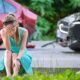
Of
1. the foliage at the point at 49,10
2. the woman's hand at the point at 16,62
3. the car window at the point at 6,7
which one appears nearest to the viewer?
the woman's hand at the point at 16,62

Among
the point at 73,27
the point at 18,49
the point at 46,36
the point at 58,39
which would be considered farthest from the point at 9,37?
the point at 46,36

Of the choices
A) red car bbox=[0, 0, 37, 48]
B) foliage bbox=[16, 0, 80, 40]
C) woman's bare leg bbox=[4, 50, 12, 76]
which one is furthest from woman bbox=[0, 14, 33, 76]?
foliage bbox=[16, 0, 80, 40]

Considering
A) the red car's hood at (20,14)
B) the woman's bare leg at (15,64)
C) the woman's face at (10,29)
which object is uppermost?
the woman's face at (10,29)

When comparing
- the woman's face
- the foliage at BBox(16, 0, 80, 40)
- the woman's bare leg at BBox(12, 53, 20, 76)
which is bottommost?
the foliage at BBox(16, 0, 80, 40)

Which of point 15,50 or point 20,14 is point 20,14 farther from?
point 15,50

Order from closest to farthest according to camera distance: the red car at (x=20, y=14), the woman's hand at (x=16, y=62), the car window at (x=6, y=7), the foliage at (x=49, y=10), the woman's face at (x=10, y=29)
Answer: the woman's face at (x=10, y=29) → the woman's hand at (x=16, y=62) → the red car at (x=20, y=14) → the car window at (x=6, y=7) → the foliage at (x=49, y=10)

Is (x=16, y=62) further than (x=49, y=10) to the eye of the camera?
No

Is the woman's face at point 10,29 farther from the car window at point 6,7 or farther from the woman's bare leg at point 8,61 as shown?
the car window at point 6,7

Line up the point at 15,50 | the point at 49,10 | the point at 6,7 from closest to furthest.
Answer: the point at 15,50, the point at 6,7, the point at 49,10

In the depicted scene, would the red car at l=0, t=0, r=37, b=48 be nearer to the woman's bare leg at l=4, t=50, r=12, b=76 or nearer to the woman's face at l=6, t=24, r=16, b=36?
the woman's bare leg at l=4, t=50, r=12, b=76

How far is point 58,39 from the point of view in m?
14.3

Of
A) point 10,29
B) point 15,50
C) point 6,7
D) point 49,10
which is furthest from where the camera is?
point 49,10

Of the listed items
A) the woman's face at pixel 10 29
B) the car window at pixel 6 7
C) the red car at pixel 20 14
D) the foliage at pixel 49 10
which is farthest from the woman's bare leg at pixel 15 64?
the foliage at pixel 49 10

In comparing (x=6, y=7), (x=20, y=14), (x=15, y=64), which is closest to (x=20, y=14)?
(x=20, y=14)
